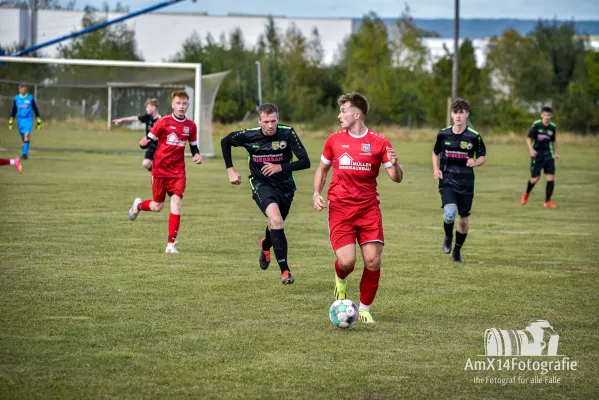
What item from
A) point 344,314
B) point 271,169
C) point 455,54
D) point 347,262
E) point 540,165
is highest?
point 455,54

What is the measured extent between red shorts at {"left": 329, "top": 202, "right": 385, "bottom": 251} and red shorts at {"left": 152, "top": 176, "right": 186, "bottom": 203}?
4.69 m

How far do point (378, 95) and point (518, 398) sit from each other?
64898 mm

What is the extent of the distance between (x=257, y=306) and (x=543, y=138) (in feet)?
44.3

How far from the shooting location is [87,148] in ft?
116

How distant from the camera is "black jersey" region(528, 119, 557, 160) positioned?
20.3 meters

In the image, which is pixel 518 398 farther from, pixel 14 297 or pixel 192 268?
pixel 192 268

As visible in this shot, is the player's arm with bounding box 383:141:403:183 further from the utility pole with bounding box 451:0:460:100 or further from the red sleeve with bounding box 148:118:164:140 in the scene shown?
the utility pole with bounding box 451:0:460:100

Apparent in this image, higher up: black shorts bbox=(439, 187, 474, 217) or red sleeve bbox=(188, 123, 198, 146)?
red sleeve bbox=(188, 123, 198, 146)

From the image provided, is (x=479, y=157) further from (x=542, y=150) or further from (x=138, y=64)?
(x=138, y=64)

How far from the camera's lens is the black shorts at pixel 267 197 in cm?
1005

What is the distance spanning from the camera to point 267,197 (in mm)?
10047

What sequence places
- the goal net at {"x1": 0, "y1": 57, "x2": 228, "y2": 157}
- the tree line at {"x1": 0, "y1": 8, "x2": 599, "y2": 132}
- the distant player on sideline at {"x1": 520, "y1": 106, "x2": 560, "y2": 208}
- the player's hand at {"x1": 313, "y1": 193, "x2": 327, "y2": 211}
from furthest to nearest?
the tree line at {"x1": 0, "y1": 8, "x2": 599, "y2": 132}
the goal net at {"x1": 0, "y1": 57, "x2": 228, "y2": 157}
the distant player on sideline at {"x1": 520, "y1": 106, "x2": 560, "y2": 208}
the player's hand at {"x1": 313, "y1": 193, "x2": 327, "y2": 211}

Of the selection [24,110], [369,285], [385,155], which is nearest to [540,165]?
[385,155]

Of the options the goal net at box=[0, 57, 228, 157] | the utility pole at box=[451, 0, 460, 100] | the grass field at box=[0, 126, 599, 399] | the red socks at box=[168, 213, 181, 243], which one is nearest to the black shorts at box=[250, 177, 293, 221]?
the grass field at box=[0, 126, 599, 399]
